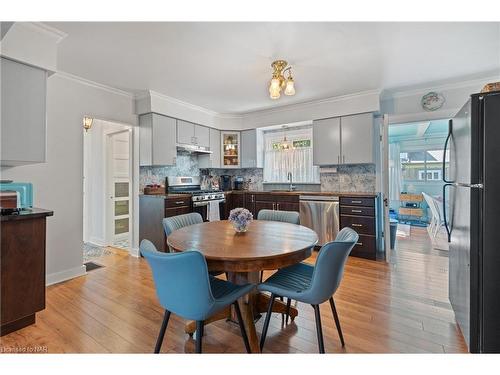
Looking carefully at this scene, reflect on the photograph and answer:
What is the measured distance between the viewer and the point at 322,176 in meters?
4.60

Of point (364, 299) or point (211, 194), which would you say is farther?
point (211, 194)

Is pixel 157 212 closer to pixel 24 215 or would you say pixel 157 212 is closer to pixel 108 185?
pixel 108 185

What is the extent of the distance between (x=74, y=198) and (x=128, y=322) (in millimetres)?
1887

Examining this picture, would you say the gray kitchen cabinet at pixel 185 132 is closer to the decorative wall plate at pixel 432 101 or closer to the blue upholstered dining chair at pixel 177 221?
the blue upholstered dining chair at pixel 177 221

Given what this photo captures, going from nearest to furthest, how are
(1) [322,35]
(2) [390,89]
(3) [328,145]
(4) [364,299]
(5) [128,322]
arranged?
(5) [128,322]
(1) [322,35]
(4) [364,299]
(2) [390,89]
(3) [328,145]

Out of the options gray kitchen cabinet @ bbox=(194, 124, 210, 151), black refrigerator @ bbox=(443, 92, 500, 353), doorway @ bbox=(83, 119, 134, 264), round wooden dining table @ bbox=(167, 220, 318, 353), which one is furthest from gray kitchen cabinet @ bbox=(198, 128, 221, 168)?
black refrigerator @ bbox=(443, 92, 500, 353)

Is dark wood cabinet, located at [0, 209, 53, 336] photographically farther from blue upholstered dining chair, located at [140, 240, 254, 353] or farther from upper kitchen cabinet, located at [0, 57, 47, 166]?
blue upholstered dining chair, located at [140, 240, 254, 353]

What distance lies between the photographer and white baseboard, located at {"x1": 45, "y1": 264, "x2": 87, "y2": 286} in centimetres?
290

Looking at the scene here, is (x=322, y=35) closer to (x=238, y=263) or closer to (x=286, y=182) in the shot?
(x=238, y=263)

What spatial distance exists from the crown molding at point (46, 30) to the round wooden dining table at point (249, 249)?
80.4 inches

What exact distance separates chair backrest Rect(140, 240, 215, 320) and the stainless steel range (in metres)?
2.72

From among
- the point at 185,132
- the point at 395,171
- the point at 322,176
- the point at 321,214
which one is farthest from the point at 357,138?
the point at 395,171

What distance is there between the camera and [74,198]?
10.5ft
